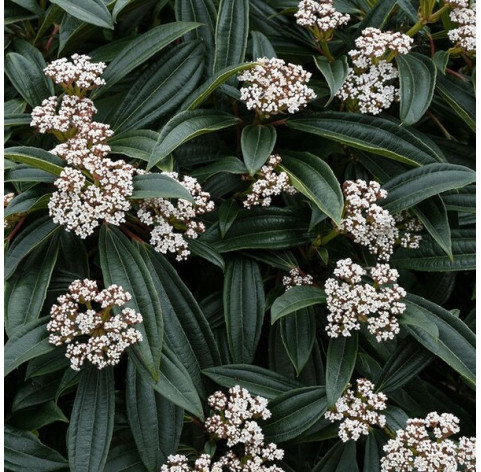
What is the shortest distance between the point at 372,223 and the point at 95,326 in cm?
60

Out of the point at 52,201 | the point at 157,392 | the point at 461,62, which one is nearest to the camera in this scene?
the point at 52,201

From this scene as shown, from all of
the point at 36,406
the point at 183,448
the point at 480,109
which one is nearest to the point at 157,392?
the point at 183,448

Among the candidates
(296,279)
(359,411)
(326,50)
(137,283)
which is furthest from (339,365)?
(326,50)

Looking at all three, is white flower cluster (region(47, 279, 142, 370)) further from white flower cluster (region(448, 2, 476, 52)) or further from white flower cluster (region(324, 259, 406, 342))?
white flower cluster (region(448, 2, 476, 52))

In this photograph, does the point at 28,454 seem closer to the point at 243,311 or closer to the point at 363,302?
the point at 243,311

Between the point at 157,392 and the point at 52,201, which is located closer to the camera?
the point at 52,201

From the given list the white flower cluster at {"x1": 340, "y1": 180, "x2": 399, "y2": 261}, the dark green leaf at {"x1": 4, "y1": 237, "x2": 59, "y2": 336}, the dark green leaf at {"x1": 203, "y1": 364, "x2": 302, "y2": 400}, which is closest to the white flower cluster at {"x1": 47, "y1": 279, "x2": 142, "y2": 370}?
the dark green leaf at {"x1": 4, "y1": 237, "x2": 59, "y2": 336}

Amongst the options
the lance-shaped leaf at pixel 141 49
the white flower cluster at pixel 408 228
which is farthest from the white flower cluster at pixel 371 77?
the lance-shaped leaf at pixel 141 49

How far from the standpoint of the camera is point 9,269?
1547 mm

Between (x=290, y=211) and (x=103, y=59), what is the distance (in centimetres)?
60

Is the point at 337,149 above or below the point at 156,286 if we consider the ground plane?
above

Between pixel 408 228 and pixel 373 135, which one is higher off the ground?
pixel 373 135

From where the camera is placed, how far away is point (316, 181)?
1.60 metres

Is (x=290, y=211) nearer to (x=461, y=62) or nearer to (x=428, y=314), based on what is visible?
(x=428, y=314)
